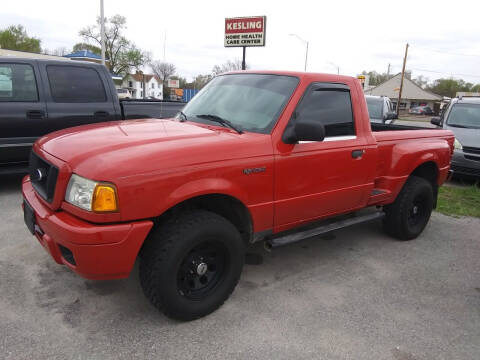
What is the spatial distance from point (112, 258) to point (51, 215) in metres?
0.55

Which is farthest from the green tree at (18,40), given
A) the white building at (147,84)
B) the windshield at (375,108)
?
the windshield at (375,108)

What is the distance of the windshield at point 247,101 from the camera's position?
3.25 meters

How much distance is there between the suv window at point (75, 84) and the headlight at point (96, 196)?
13.2 feet

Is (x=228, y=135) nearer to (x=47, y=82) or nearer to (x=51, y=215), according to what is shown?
(x=51, y=215)

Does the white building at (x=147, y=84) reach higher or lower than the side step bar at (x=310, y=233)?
higher

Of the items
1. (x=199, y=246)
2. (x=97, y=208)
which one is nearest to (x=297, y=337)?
(x=199, y=246)

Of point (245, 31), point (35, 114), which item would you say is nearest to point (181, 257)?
point (35, 114)

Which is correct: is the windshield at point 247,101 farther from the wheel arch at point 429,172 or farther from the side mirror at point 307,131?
the wheel arch at point 429,172

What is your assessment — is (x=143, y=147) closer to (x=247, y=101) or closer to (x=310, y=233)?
(x=247, y=101)

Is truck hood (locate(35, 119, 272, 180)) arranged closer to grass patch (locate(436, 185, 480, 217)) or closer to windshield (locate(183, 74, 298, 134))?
windshield (locate(183, 74, 298, 134))

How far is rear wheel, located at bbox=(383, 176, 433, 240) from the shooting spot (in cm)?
452

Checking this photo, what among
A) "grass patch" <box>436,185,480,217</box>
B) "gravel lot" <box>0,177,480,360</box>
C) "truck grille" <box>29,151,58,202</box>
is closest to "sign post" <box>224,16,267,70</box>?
"grass patch" <box>436,185,480,217</box>

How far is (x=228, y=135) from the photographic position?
302 centimetres

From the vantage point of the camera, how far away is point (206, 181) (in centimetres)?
267
